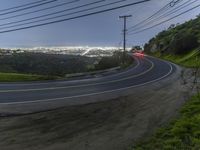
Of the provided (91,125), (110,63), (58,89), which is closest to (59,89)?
(58,89)

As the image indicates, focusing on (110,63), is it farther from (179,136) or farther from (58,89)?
(179,136)

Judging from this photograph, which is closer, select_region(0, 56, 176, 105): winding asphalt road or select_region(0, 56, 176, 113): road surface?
select_region(0, 56, 176, 113): road surface

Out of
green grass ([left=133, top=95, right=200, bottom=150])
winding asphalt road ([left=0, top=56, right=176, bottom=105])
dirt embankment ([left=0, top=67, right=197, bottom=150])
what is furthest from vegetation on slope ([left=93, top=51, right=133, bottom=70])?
green grass ([left=133, top=95, right=200, bottom=150])

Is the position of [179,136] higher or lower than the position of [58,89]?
higher

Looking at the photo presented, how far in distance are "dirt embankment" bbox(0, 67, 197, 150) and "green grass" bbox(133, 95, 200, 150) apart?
0.65 metres

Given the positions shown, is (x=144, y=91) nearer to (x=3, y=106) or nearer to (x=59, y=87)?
(x=59, y=87)

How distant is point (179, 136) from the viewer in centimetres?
1449

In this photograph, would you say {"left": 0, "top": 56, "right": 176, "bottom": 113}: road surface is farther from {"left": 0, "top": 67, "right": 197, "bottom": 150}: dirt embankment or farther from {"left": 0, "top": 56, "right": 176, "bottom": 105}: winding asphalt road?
{"left": 0, "top": 67, "right": 197, "bottom": 150}: dirt embankment

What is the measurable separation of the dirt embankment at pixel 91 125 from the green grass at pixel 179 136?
651 mm

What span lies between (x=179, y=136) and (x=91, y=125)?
4126mm

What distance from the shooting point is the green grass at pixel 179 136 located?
13.1 meters

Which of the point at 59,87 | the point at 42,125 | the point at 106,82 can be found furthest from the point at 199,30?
the point at 42,125

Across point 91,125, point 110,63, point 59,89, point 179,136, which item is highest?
point 179,136

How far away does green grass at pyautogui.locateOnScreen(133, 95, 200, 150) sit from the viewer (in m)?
13.1
